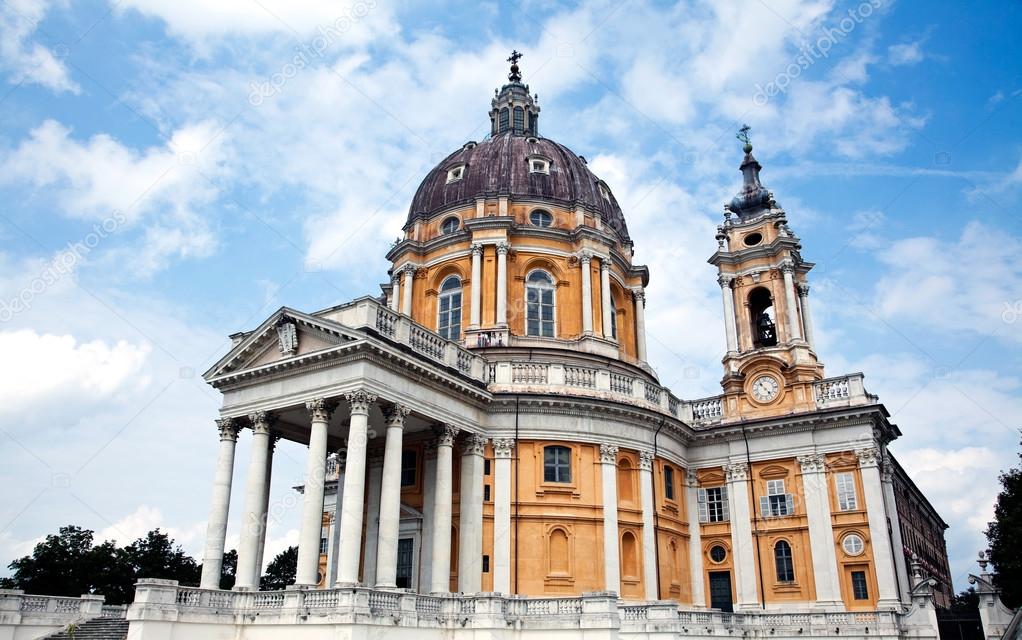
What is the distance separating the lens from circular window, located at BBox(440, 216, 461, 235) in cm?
3585

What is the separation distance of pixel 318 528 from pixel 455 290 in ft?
48.5

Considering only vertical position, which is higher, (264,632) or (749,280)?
(749,280)

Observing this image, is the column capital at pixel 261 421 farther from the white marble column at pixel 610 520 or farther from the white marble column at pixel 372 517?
the white marble column at pixel 610 520

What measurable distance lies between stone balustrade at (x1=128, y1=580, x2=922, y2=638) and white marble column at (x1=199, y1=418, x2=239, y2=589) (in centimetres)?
234

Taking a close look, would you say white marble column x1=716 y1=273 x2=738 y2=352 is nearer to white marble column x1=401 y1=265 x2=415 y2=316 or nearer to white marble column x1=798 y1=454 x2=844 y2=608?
white marble column x1=798 y1=454 x2=844 y2=608

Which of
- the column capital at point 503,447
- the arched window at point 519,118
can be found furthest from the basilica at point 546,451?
the arched window at point 519,118

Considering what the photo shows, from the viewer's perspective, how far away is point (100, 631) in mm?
21562

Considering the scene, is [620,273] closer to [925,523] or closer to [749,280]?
[749,280]

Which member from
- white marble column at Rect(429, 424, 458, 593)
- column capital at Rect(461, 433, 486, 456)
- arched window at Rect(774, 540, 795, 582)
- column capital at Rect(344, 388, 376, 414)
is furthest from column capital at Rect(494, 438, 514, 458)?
arched window at Rect(774, 540, 795, 582)

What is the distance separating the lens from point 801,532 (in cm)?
3027

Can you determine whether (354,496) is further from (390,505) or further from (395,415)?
(395,415)

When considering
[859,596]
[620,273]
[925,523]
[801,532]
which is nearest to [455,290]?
[620,273]

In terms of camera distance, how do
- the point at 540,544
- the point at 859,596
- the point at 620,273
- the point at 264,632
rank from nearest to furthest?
the point at 264,632, the point at 540,544, the point at 859,596, the point at 620,273

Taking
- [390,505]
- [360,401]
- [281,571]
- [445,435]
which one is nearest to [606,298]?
[445,435]
